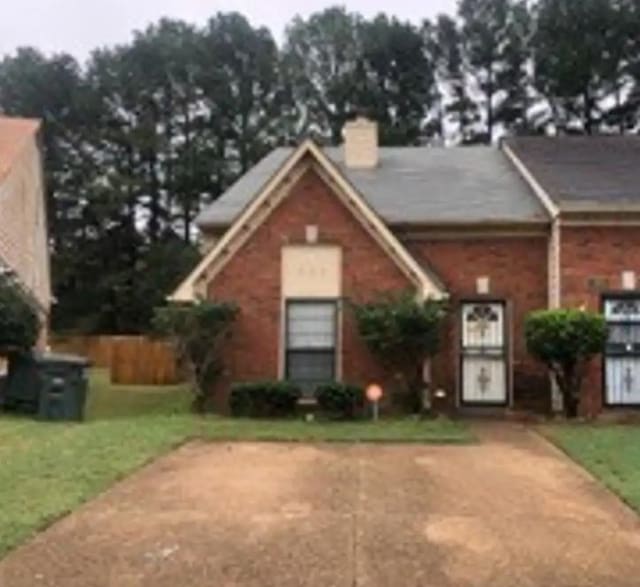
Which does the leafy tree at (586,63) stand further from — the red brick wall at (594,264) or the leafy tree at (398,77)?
the red brick wall at (594,264)

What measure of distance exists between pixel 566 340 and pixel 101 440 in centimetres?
793

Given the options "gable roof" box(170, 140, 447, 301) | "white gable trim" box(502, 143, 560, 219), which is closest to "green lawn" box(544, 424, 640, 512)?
"gable roof" box(170, 140, 447, 301)

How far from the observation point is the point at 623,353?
1842 cm

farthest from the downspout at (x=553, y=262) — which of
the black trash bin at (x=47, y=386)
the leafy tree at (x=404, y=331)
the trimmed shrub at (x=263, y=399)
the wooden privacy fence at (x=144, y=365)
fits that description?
the wooden privacy fence at (x=144, y=365)

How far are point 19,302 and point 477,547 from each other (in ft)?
47.2

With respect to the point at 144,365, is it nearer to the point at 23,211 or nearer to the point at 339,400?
the point at 23,211

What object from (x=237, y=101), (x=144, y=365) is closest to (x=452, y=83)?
(x=237, y=101)

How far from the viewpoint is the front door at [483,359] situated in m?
19.1

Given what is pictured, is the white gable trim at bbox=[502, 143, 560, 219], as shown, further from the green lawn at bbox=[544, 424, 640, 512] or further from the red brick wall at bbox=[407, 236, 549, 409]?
the green lawn at bbox=[544, 424, 640, 512]

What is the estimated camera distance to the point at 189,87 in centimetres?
5691

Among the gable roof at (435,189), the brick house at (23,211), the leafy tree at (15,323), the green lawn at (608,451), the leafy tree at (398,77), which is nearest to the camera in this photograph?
the green lawn at (608,451)

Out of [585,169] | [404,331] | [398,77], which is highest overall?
[398,77]

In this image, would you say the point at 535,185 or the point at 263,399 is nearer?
the point at 263,399

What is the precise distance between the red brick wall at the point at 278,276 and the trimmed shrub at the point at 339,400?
34.2 inches
